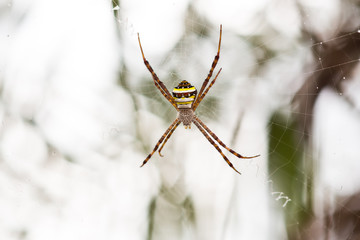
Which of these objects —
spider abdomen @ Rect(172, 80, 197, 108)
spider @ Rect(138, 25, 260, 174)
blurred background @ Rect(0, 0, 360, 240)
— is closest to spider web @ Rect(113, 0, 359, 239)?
blurred background @ Rect(0, 0, 360, 240)

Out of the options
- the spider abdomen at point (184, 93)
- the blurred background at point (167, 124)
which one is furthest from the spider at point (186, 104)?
the blurred background at point (167, 124)

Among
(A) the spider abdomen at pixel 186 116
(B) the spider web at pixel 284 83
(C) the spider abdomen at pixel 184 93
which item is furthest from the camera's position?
(A) the spider abdomen at pixel 186 116

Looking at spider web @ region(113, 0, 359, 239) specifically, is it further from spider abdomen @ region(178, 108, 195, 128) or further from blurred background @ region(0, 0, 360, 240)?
spider abdomen @ region(178, 108, 195, 128)

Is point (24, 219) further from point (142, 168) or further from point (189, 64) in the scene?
point (189, 64)

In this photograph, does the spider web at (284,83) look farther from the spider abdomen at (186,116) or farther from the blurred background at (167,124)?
the spider abdomen at (186,116)

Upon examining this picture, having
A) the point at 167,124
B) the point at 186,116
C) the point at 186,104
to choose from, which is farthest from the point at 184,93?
the point at 167,124

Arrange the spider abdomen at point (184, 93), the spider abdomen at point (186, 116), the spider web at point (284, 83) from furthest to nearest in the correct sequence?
the spider abdomen at point (186, 116) → the spider abdomen at point (184, 93) → the spider web at point (284, 83)
